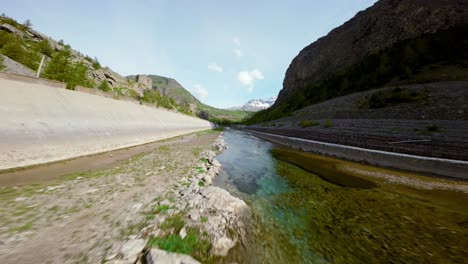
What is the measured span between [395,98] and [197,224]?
80.4 feet

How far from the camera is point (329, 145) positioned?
591 inches

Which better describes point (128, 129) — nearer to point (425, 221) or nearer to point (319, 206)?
point (319, 206)

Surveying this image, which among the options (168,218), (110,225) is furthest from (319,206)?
(110,225)

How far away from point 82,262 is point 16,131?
828 centimetres

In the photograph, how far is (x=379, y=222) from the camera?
15.3 feet

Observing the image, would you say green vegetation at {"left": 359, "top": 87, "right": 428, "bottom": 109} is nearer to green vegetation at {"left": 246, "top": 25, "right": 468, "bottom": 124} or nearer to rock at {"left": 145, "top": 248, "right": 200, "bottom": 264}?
green vegetation at {"left": 246, "top": 25, "right": 468, "bottom": 124}

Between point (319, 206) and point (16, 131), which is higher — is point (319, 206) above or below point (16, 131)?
below

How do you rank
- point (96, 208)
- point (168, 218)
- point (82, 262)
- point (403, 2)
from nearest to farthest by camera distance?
point (82, 262) → point (168, 218) → point (96, 208) → point (403, 2)

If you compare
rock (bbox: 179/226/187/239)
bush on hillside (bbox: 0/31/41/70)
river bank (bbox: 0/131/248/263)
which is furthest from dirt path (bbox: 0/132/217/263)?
bush on hillside (bbox: 0/31/41/70)

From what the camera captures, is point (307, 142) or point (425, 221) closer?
point (425, 221)

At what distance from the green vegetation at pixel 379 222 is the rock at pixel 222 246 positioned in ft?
5.43

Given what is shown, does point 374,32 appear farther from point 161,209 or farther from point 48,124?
point 48,124

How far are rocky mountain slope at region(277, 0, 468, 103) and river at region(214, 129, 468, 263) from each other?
46.2 metres

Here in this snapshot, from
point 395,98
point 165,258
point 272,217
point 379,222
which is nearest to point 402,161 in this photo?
point 379,222
